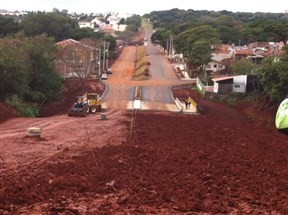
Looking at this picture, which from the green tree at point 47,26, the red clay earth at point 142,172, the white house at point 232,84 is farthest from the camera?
the green tree at point 47,26

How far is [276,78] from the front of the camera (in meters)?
36.7

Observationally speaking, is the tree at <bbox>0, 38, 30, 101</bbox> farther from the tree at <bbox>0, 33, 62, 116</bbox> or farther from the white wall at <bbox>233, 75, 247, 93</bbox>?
the white wall at <bbox>233, 75, 247, 93</bbox>

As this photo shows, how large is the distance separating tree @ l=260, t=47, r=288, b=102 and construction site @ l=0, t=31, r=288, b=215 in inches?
87.8

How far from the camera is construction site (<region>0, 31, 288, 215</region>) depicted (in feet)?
38.7

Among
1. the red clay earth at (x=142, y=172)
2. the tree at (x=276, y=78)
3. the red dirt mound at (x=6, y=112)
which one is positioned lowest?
the red dirt mound at (x=6, y=112)

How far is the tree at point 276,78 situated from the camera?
116 feet

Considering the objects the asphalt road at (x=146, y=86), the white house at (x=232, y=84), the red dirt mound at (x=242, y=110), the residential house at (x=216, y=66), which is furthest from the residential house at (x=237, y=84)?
the residential house at (x=216, y=66)

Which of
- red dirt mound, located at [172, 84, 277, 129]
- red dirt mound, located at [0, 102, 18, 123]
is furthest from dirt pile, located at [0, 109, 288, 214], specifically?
red dirt mound, located at [172, 84, 277, 129]

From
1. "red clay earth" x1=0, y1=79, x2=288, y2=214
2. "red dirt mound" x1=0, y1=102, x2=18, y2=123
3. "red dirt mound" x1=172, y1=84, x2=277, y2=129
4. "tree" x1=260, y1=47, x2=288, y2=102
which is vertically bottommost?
"red dirt mound" x1=172, y1=84, x2=277, y2=129

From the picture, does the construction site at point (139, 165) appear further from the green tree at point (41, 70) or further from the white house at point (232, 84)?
the white house at point (232, 84)

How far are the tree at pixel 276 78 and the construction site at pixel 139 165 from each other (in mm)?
2231

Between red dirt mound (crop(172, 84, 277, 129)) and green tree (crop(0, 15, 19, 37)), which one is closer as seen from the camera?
red dirt mound (crop(172, 84, 277, 129))

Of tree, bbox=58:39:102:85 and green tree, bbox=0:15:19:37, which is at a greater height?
green tree, bbox=0:15:19:37

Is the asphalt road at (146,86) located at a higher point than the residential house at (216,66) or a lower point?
lower
